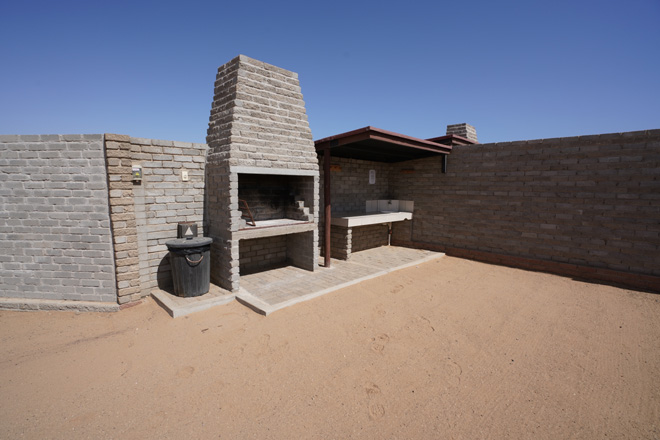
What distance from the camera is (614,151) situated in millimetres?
6703

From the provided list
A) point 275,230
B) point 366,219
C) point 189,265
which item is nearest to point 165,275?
point 189,265

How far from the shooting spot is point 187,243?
5547 mm

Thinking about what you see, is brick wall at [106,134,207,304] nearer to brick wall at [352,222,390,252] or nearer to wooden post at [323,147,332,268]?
wooden post at [323,147,332,268]

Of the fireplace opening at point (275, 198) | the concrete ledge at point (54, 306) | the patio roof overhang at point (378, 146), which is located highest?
the patio roof overhang at point (378, 146)

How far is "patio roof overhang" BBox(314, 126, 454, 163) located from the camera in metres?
6.83

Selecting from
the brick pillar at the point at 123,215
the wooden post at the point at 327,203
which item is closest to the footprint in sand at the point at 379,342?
the wooden post at the point at 327,203

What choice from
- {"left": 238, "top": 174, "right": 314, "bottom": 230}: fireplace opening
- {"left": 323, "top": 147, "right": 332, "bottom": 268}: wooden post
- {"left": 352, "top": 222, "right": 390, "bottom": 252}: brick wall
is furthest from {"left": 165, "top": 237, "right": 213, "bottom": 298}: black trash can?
{"left": 352, "top": 222, "right": 390, "bottom": 252}: brick wall

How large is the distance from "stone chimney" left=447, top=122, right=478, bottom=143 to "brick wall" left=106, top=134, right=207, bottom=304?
1192cm

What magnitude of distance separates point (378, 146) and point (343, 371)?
19.3ft

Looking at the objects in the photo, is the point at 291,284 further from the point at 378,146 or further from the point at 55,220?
the point at 55,220

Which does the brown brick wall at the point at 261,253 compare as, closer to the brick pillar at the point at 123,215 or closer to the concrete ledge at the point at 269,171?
the concrete ledge at the point at 269,171

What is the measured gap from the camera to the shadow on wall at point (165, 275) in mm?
6000

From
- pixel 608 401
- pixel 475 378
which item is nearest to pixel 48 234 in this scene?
pixel 475 378

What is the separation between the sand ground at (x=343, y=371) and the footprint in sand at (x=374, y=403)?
16 mm
